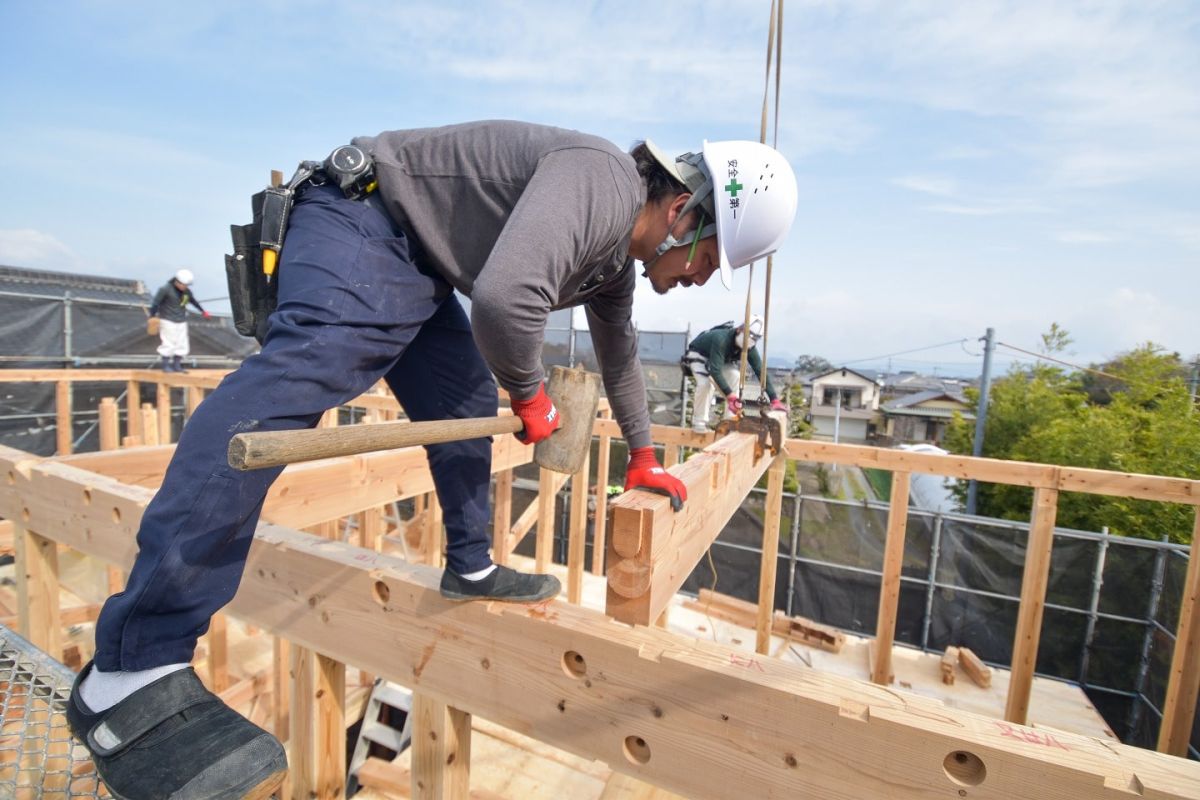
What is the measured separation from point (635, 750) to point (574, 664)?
19 centimetres

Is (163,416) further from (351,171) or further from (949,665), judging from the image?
(949,665)

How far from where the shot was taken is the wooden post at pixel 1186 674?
345 centimetres

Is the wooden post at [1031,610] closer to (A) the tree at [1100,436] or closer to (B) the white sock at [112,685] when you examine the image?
(B) the white sock at [112,685]

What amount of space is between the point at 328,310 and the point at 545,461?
64 cm

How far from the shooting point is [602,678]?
43.3 inches

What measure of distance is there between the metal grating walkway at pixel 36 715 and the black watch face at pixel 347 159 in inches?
46.6

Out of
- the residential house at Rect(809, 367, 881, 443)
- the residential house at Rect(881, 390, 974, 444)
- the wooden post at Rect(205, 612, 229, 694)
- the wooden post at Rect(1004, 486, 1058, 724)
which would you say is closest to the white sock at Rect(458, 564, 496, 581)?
the wooden post at Rect(205, 612, 229, 694)

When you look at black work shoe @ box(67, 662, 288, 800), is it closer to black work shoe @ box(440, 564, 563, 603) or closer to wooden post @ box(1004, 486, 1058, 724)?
black work shoe @ box(440, 564, 563, 603)

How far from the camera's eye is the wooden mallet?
2.41 feet

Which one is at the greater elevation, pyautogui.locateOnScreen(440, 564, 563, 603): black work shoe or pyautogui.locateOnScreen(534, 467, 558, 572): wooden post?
pyautogui.locateOnScreen(440, 564, 563, 603): black work shoe

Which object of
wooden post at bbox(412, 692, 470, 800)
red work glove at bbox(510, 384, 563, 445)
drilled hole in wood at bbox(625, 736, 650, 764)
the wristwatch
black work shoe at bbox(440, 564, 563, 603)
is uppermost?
the wristwatch

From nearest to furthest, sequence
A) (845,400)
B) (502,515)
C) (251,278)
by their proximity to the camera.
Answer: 1. (251,278)
2. (502,515)
3. (845,400)

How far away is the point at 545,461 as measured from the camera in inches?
58.2

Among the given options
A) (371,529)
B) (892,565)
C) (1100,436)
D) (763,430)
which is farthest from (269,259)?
(1100,436)
